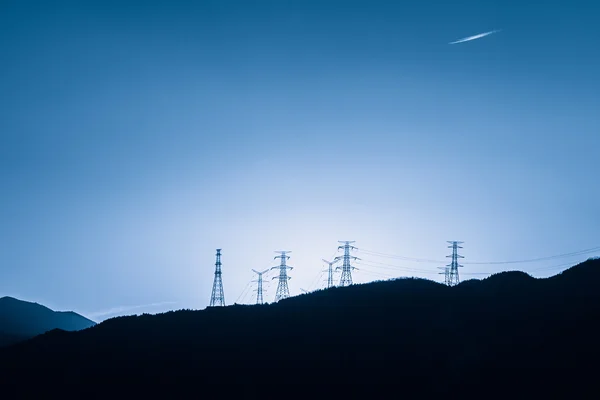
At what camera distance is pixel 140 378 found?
49.3 meters

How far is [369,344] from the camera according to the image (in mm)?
50219

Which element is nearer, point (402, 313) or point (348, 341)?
point (348, 341)

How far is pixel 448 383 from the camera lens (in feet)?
138

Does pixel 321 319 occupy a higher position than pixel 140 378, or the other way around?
pixel 321 319

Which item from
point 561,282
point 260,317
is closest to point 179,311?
point 260,317

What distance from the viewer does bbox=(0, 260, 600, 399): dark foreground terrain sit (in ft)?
135

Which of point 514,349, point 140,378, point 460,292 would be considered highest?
point 460,292

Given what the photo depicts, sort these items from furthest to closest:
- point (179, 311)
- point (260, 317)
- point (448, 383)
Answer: point (179, 311)
point (260, 317)
point (448, 383)

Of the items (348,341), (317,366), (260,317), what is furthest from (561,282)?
(260,317)

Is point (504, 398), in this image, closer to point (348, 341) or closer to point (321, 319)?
point (348, 341)

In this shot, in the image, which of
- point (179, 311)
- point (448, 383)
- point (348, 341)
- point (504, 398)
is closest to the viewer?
point (504, 398)

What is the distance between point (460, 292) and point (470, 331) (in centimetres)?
1062

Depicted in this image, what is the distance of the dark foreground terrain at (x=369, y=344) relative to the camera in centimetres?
4112

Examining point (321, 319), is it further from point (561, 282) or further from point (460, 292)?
point (561, 282)
